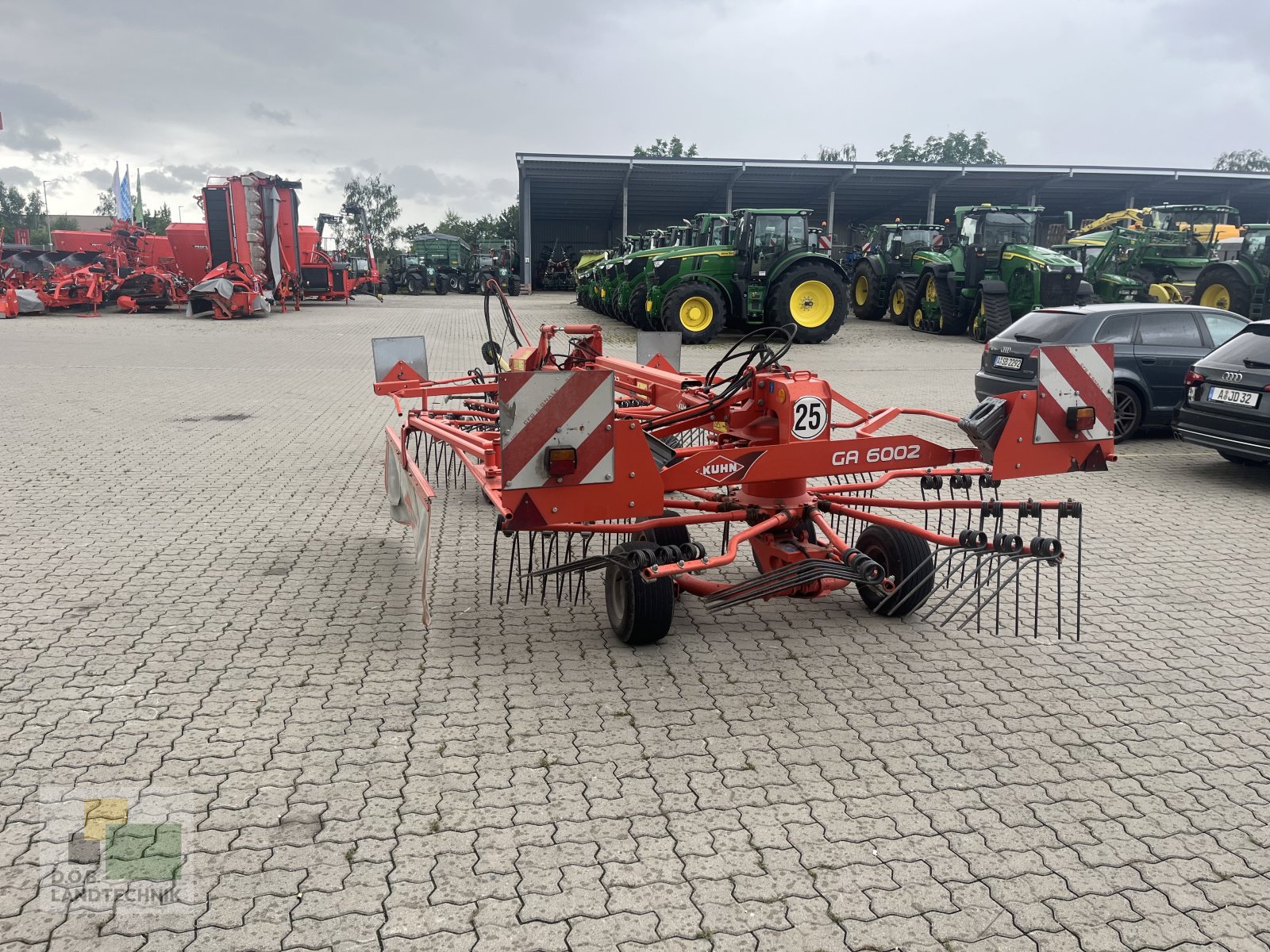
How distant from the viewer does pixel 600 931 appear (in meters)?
2.44

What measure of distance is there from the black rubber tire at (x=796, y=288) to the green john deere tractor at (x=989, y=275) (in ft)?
8.80

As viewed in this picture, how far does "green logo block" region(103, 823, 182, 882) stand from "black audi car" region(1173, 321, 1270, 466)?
7603 millimetres

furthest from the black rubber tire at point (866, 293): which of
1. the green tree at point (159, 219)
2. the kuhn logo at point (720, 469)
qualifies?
the green tree at point (159, 219)

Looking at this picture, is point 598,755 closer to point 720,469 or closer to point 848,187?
point 720,469

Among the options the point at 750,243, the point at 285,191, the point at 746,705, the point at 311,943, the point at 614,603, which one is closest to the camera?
the point at 311,943

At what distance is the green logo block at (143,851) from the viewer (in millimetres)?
2635

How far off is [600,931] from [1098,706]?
2.37 m

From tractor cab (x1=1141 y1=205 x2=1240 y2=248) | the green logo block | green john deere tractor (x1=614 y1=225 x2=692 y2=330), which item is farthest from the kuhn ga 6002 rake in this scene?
tractor cab (x1=1141 y1=205 x2=1240 y2=248)

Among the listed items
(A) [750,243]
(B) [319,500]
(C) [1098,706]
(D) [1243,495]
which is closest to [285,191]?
(A) [750,243]

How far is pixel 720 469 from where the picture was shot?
406cm

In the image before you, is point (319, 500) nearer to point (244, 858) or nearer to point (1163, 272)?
point (244, 858)

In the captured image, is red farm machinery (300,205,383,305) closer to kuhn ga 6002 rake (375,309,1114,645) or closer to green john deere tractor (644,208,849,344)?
green john deere tractor (644,208,849,344)

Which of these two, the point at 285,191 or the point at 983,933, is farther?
the point at 285,191

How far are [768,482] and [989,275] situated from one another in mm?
16003
